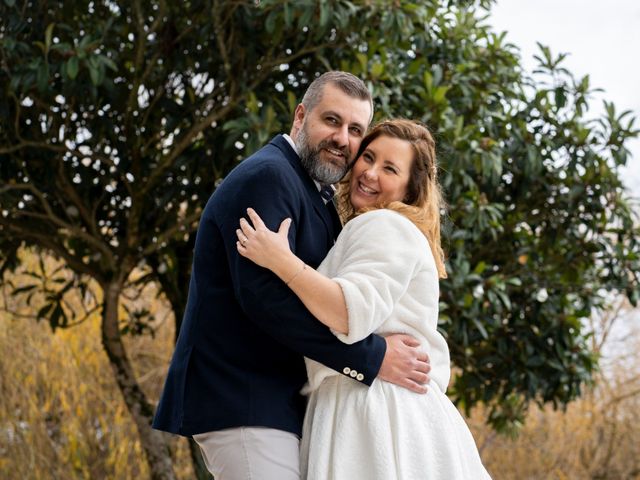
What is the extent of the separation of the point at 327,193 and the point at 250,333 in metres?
0.53

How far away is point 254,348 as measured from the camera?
2.54 metres

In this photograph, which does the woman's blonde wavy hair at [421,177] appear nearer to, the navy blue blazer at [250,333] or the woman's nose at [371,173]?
the woman's nose at [371,173]

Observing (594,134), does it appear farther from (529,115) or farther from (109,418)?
(109,418)

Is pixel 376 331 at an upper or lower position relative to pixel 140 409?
upper

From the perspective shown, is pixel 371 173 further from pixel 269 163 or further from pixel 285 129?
pixel 285 129

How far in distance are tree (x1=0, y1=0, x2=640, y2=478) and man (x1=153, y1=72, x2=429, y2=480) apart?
6.01 feet

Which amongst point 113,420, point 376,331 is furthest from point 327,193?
point 113,420

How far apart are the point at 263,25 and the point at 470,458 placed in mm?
2892

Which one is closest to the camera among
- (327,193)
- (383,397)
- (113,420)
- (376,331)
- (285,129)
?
(383,397)

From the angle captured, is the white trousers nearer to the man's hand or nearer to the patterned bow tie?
the man's hand

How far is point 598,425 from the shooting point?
341 inches

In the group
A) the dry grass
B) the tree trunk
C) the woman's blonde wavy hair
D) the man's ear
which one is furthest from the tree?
the dry grass

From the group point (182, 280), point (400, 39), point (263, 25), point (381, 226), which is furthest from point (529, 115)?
point (381, 226)

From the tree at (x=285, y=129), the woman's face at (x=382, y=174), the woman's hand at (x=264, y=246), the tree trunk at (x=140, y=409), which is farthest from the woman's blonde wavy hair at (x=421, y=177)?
the tree trunk at (x=140, y=409)
